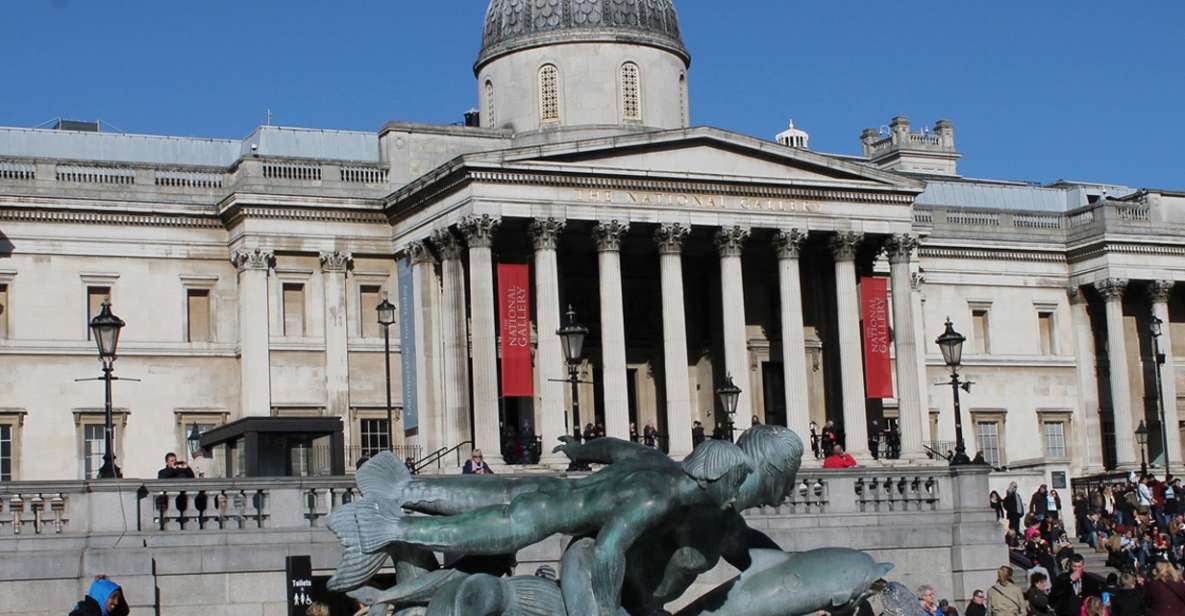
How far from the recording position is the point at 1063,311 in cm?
6347

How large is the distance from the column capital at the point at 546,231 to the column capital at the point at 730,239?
4477 mm

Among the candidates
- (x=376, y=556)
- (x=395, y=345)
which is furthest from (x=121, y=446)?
(x=376, y=556)

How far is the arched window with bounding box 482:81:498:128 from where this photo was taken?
56.2 metres

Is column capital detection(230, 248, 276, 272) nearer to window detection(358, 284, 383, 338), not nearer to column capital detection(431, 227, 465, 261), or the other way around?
window detection(358, 284, 383, 338)

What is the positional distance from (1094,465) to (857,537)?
119 feet

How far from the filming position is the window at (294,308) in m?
51.6

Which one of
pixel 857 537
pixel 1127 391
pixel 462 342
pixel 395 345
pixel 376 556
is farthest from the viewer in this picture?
pixel 1127 391

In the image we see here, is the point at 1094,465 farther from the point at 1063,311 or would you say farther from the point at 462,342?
the point at 462,342

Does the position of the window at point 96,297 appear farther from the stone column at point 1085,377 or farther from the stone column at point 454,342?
the stone column at point 1085,377

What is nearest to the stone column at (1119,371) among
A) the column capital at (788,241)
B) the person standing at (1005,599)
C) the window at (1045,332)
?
the window at (1045,332)

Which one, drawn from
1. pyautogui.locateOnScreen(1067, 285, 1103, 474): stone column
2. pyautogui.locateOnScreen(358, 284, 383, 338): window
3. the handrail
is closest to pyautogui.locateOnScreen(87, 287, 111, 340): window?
pyautogui.locateOnScreen(358, 284, 383, 338): window

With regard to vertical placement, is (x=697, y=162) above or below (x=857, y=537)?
above

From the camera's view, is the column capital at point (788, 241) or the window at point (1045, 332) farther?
the window at point (1045, 332)

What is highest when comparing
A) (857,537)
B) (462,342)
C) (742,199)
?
(742,199)
